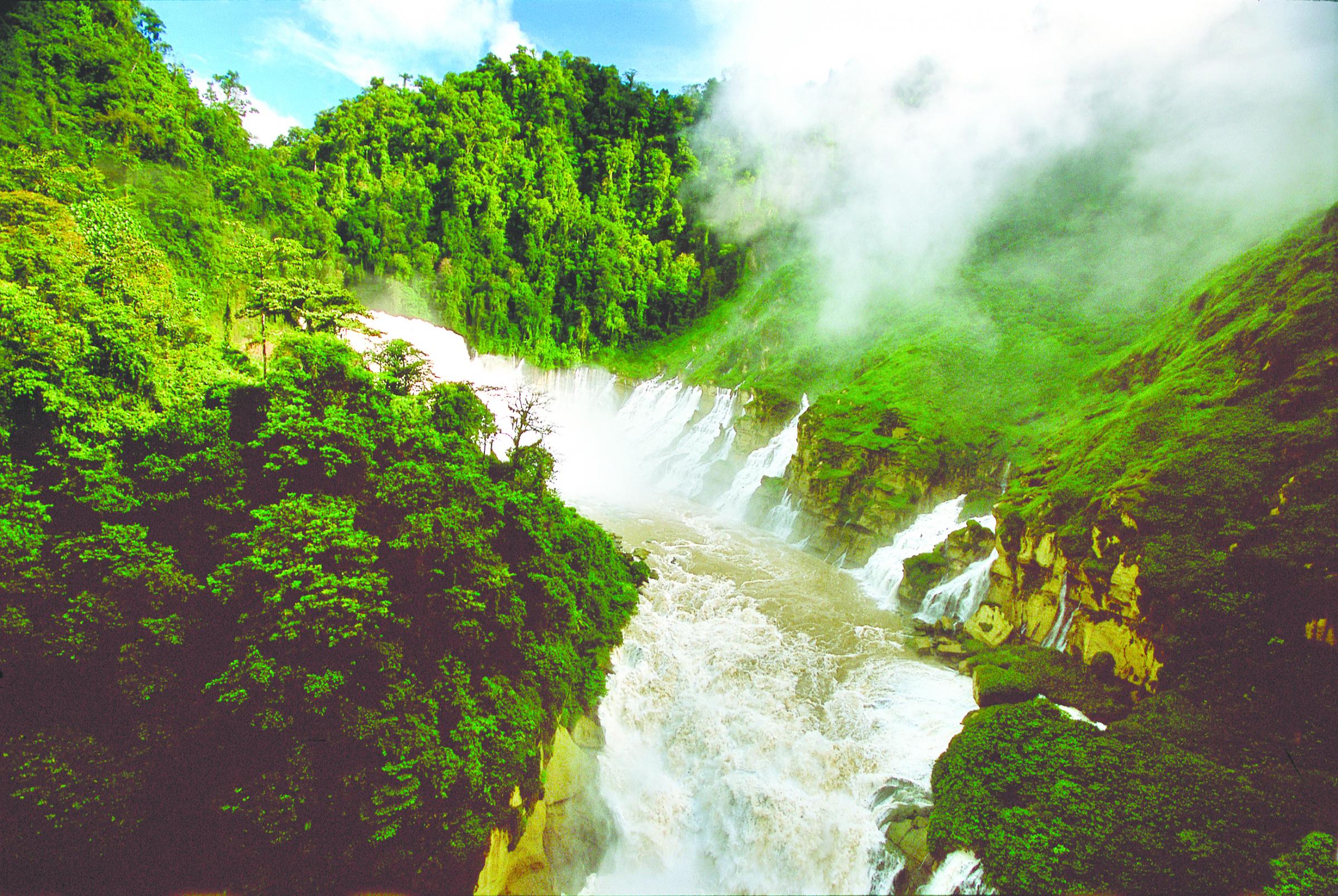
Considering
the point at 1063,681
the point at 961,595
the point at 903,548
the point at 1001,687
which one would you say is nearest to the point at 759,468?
the point at 903,548

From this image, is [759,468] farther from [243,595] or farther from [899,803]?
[243,595]

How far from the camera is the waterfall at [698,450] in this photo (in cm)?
3606

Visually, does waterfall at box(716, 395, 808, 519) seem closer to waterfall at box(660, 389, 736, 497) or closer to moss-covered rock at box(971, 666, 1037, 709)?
waterfall at box(660, 389, 736, 497)

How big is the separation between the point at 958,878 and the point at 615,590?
33.6ft

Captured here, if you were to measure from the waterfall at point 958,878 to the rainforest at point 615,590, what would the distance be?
45 millimetres

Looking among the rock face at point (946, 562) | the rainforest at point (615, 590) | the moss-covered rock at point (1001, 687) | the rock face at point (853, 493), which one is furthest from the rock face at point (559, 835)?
the rock face at point (853, 493)

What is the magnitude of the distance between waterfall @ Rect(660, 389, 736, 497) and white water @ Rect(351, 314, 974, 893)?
11081 mm

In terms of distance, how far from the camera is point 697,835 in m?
11.2

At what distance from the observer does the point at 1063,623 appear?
15008 mm

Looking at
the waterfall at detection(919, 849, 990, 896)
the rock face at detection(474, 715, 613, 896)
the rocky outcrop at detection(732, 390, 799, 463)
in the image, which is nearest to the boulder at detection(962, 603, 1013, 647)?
the waterfall at detection(919, 849, 990, 896)

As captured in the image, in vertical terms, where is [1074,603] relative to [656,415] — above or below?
below

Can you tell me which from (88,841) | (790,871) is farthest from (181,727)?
(790,871)

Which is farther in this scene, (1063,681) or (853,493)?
(853,493)

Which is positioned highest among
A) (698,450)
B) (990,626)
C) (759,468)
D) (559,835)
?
(698,450)
